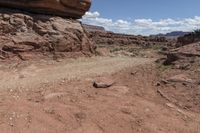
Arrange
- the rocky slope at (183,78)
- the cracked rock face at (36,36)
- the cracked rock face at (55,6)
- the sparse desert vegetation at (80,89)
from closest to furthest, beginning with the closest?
1. the sparse desert vegetation at (80,89)
2. the rocky slope at (183,78)
3. the cracked rock face at (36,36)
4. the cracked rock face at (55,6)

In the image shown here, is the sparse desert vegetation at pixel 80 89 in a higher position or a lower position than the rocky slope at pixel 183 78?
lower

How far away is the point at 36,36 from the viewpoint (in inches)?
484

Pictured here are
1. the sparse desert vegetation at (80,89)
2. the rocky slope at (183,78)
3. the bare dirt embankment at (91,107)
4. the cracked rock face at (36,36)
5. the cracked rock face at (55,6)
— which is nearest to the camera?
the bare dirt embankment at (91,107)

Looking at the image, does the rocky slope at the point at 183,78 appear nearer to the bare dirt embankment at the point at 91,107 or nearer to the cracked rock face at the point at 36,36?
the bare dirt embankment at the point at 91,107

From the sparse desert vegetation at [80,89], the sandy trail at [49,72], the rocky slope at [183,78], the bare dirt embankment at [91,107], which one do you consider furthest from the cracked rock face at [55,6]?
the rocky slope at [183,78]

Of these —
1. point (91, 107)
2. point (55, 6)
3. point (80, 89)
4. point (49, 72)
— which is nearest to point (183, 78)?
point (80, 89)

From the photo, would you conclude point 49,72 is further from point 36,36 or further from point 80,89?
point 36,36

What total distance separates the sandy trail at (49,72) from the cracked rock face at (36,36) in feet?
2.42

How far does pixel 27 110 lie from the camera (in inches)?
272

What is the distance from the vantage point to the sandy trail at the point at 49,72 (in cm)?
891

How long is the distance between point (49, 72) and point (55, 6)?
12.9 feet

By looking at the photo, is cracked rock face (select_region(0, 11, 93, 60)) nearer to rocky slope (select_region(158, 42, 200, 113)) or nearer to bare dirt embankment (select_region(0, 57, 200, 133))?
bare dirt embankment (select_region(0, 57, 200, 133))

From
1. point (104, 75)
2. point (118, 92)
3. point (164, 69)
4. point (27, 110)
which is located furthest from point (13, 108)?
point (164, 69)

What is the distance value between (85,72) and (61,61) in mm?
2281
